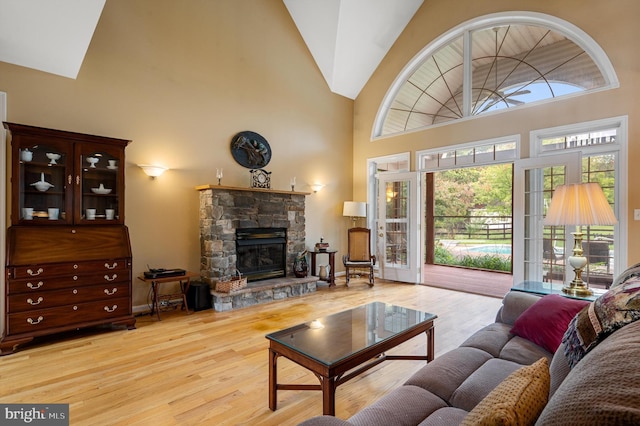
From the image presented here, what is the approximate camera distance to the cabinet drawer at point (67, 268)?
301 centimetres

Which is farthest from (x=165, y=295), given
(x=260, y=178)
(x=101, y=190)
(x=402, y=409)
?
(x=402, y=409)

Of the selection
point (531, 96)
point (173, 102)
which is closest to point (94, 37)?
point (173, 102)

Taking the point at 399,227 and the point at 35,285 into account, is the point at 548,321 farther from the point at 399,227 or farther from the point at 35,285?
the point at 399,227

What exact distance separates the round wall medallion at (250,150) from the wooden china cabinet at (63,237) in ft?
5.55

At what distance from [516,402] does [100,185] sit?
13.8 ft

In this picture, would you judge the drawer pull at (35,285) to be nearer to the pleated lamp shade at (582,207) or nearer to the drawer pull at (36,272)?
the drawer pull at (36,272)

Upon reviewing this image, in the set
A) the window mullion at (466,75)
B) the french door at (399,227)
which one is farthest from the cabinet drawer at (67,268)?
the window mullion at (466,75)

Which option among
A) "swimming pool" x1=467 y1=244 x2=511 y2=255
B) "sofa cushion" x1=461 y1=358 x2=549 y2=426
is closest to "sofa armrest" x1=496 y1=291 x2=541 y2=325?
"sofa cushion" x1=461 y1=358 x2=549 y2=426

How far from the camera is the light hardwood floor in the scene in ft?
6.89

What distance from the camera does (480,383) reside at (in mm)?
1519

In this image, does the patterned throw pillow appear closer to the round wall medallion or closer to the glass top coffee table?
the glass top coffee table

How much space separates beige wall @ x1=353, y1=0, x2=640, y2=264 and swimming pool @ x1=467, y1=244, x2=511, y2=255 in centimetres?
477

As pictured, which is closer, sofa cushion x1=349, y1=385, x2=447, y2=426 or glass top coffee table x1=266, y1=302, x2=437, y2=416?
sofa cushion x1=349, y1=385, x2=447, y2=426

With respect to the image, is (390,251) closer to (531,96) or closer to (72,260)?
(531,96)
